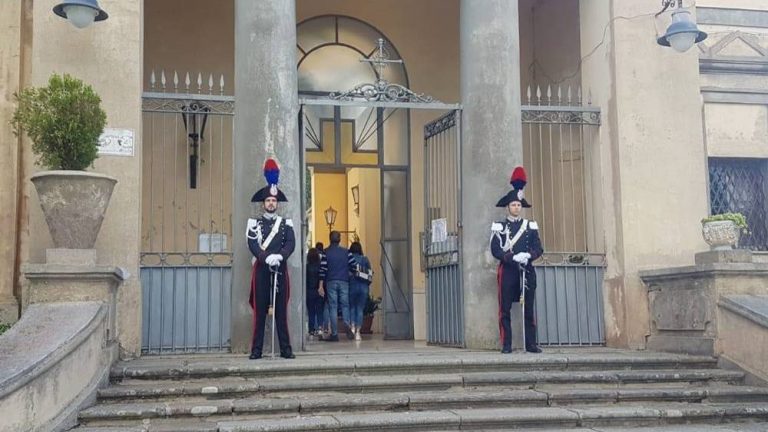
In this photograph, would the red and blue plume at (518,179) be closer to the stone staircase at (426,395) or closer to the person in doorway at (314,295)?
the stone staircase at (426,395)

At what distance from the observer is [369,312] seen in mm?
15336

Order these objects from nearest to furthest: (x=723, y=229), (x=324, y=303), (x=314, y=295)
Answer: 1. (x=723, y=229)
2. (x=314, y=295)
3. (x=324, y=303)

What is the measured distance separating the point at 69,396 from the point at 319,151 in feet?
26.0

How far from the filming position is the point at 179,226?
1312 cm

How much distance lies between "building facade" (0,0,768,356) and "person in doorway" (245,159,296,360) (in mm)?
574

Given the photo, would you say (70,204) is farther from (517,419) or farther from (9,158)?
(517,419)

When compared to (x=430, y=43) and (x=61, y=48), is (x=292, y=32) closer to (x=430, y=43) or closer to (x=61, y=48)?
(x=61, y=48)

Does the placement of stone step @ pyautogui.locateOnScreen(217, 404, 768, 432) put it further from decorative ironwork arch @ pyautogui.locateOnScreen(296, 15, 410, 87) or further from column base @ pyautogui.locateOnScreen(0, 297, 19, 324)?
decorative ironwork arch @ pyautogui.locateOnScreen(296, 15, 410, 87)

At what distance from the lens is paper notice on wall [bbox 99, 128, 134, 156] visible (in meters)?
9.77

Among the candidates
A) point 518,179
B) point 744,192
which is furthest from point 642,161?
point 744,192

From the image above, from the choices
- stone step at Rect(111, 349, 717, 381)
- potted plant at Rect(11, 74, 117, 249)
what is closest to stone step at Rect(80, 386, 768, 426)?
stone step at Rect(111, 349, 717, 381)

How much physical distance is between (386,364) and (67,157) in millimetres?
3778

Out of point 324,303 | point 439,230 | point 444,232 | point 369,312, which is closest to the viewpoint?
point 444,232

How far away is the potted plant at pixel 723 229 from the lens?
9.80m
